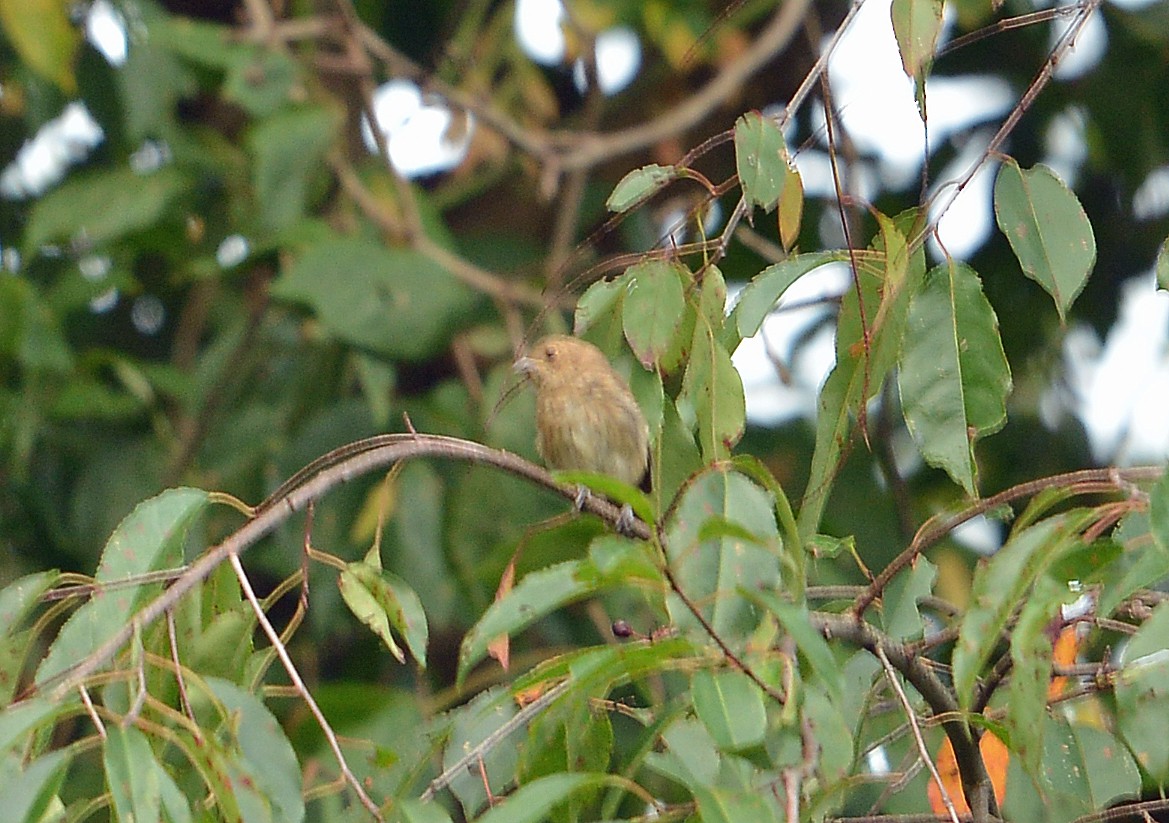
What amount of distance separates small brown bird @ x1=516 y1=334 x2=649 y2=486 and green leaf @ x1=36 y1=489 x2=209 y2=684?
247 cm

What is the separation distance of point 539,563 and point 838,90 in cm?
249

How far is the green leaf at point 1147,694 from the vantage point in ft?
6.34

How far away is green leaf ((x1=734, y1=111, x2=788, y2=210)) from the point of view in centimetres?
240

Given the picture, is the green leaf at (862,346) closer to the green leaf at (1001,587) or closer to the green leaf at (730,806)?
the green leaf at (1001,587)

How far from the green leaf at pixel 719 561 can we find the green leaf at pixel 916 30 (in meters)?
0.65

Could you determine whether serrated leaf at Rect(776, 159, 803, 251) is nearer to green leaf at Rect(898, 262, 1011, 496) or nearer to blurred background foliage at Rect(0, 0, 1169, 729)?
green leaf at Rect(898, 262, 1011, 496)

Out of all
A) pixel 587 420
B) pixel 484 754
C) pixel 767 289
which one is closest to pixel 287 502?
pixel 484 754

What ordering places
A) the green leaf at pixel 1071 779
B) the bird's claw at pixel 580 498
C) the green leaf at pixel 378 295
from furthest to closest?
the green leaf at pixel 378 295 < the bird's claw at pixel 580 498 < the green leaf at pixel 1071 779

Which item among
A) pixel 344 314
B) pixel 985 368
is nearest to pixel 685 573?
pixel 985 368

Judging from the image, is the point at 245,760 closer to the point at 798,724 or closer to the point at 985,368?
the point at 798,724

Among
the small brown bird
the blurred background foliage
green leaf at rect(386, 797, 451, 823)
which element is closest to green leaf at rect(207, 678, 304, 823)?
green leaf at rect(386, 797, 451, 823)

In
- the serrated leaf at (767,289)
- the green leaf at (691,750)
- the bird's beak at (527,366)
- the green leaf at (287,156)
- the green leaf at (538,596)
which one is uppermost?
the green leaf at (287,156)

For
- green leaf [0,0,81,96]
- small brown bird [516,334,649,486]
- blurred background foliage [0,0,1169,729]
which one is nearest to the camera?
small brown bird [516,334,649,486]

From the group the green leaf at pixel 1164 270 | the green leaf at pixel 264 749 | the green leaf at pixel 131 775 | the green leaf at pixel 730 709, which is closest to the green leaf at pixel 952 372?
the green leaf at pixel 1164 270
